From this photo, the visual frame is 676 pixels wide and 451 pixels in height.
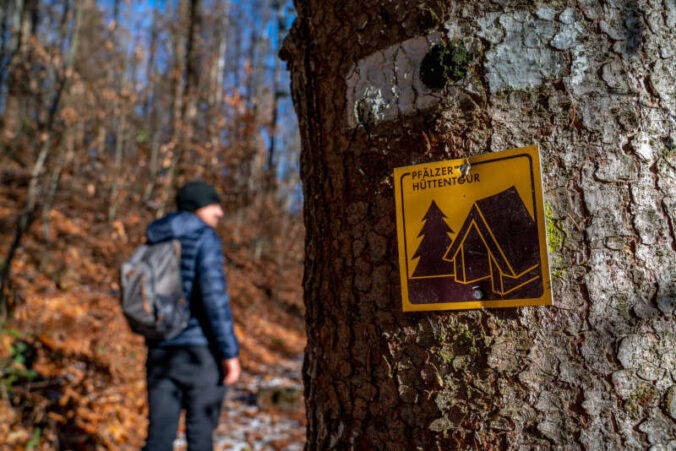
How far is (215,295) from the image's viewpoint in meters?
2.95

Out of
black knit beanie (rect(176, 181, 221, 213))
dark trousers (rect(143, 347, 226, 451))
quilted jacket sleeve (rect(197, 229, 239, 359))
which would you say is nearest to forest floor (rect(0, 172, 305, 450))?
dark trousers (rect(143, 347, 226, 451))

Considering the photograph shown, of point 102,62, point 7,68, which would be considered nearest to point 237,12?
point 102,62

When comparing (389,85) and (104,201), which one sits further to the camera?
(104,201)

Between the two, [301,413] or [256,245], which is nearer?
[301,413]

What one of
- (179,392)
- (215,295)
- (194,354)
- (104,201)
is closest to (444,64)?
(215,295)

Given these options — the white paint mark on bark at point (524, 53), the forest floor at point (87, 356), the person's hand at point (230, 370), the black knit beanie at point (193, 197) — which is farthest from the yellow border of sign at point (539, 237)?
the forest floor at point (87, 356)

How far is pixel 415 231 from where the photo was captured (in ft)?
3.18

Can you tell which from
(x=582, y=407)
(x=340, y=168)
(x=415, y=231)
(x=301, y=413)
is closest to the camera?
(x=582, y=407)

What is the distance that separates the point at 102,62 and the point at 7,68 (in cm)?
601

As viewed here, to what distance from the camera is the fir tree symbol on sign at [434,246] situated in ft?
3.08

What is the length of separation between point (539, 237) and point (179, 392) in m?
2.65

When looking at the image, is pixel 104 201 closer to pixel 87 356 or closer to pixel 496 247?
pixel 87 356

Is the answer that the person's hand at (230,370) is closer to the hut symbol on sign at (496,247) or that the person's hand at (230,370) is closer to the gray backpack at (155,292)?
the gray backpack at (155,292)

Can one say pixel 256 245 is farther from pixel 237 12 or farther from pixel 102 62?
pixel 237 12
